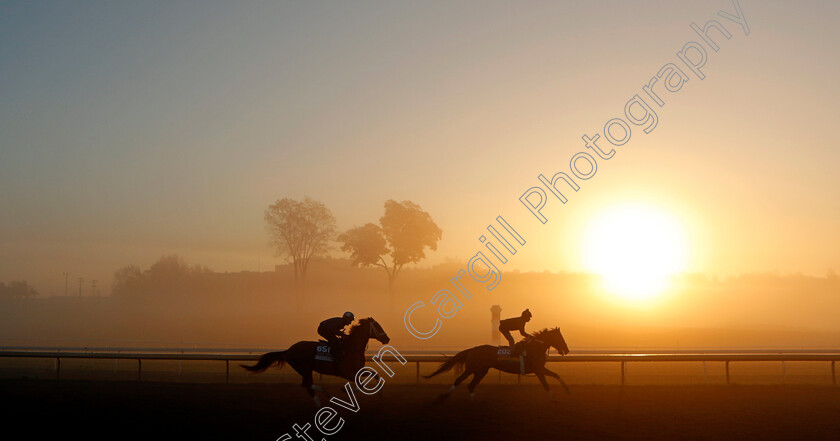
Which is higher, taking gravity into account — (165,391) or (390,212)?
(390,212)

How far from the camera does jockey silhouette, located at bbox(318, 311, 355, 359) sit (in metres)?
11.6

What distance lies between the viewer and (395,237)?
157 ft

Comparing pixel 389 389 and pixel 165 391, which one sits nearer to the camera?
pixel 165 391

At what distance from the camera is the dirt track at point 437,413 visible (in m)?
8.85

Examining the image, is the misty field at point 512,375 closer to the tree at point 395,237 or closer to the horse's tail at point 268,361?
the horse's tail at point 268,361

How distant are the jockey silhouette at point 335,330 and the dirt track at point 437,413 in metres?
1.12

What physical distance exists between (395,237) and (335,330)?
36205 mm

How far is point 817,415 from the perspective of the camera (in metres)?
10.3

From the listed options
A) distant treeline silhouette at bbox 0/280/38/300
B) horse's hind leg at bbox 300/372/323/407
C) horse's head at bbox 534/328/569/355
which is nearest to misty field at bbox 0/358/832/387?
horse's head at bbox 534/328/569/355

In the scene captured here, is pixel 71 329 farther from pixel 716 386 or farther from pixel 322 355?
pixel 716 386

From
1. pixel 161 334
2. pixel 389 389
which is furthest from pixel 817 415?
pixel 161 334

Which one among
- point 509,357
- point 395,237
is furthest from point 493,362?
point 395,237

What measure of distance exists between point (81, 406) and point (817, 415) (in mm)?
12597

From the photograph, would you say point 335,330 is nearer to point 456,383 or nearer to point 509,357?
point 456,383
